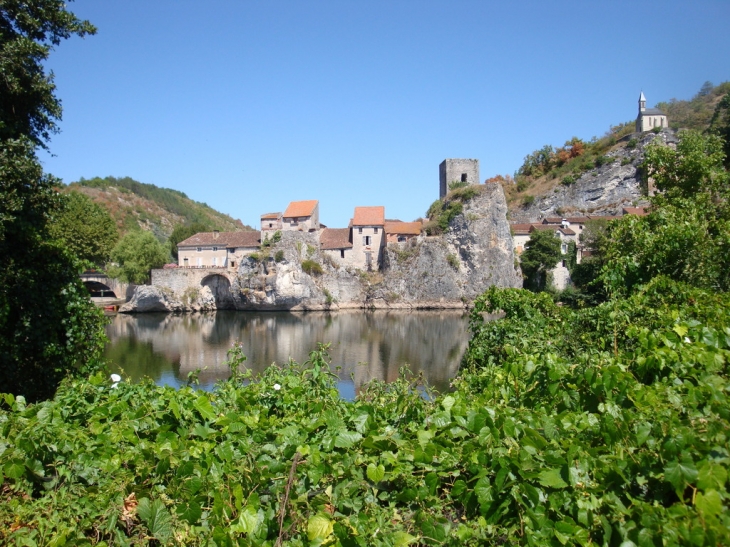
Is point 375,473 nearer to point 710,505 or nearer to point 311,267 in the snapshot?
point 710,505

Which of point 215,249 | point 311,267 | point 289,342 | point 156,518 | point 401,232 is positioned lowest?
point 289,342

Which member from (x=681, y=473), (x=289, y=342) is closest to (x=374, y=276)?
(x=289, y=342)

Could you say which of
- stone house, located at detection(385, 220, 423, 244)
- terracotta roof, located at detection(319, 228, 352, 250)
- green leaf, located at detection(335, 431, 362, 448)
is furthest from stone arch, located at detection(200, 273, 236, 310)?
green leaf, located at detection(335, 431, 362, 448)

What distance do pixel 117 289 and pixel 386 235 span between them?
109 ft

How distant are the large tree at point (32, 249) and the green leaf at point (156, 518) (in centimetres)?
680

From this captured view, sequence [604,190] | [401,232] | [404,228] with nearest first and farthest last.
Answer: [401,232] → [404,228] → [604,190]

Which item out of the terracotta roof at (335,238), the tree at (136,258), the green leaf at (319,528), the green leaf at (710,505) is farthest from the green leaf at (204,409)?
the tree at (136,258)

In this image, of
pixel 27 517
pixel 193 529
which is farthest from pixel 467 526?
pixel 27 517

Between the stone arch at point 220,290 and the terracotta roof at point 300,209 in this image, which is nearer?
the stone arch at point 220,290

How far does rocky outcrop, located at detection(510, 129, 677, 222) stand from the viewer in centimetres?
7194

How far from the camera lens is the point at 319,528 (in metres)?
2.76

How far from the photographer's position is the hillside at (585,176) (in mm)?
72750

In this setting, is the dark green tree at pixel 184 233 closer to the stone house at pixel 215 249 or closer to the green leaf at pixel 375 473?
the stone house at pixel 215 249

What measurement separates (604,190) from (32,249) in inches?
3007
